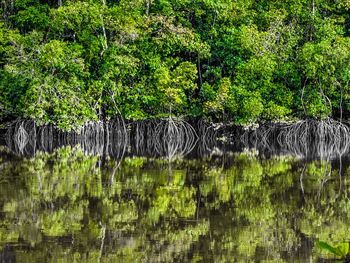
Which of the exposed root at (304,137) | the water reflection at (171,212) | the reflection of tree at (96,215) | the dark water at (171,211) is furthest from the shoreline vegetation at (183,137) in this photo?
the reflection of tree at (96,215)

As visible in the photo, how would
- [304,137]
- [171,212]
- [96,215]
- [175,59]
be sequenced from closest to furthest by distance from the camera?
[96,215] → [171,212] → [304,137] → [175,59]

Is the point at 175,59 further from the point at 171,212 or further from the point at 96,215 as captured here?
the point at 96,215

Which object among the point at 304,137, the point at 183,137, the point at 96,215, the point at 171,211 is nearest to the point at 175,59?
the point at 183,137

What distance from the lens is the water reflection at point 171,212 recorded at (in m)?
8.76

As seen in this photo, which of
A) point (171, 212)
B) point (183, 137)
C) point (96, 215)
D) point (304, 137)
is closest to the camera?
point (96, 215)

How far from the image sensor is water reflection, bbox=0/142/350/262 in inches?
345

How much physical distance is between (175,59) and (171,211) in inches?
802

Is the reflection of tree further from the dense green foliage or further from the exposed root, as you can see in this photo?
the dense green foliage

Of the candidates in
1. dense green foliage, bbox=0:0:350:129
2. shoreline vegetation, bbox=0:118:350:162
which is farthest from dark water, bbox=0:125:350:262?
dense green foliage, bbox=0:0:350:129

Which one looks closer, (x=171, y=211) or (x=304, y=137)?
(x=171, y=211)

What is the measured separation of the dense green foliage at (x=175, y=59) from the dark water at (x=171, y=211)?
1009 centimetres

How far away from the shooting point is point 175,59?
31219 millimetres

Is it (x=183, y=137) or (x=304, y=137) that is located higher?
(x=304, y=137)

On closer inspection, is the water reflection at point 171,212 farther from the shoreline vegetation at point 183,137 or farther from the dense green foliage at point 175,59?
the dense green foliage at point 175,59
